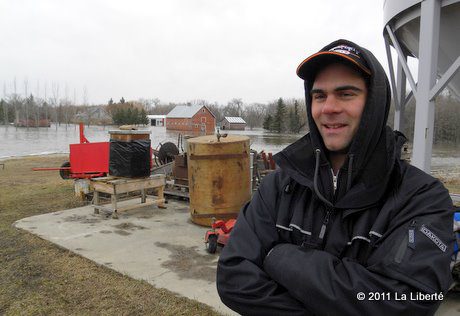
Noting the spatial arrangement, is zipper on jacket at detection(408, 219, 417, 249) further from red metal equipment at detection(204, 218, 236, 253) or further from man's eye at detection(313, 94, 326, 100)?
red metal equipment at detection(204, 218, 236, 253)

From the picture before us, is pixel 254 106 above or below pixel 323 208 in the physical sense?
above

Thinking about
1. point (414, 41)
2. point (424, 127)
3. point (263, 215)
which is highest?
point (414, 41)

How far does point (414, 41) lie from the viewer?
588cm

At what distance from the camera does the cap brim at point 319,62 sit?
144cm

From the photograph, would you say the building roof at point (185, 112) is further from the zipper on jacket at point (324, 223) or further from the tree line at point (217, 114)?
the zipper on jacket at point (324, 223)

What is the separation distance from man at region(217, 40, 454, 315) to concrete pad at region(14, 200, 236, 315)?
6.46ft

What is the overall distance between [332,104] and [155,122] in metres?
107

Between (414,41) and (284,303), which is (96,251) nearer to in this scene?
(284,303)

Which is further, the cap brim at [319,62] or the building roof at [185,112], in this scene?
the building roof at [185,112]

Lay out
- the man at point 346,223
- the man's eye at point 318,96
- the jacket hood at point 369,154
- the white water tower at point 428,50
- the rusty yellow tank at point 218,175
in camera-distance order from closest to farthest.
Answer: the man at point 346,223, the jacket hood at point 369,154, the man's eye at point 318,96, the white water tower at point 428,50, the rusty yellow tank at point 218,175

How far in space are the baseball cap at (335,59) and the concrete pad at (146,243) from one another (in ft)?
8.00

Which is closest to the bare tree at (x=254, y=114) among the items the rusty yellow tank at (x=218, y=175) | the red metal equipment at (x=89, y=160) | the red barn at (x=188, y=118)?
the red barn at (x=188, y=118)

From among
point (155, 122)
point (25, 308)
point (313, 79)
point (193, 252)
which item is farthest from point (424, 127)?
point (155, 122)

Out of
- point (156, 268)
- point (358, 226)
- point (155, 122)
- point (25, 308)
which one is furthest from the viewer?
point (155, 122)
